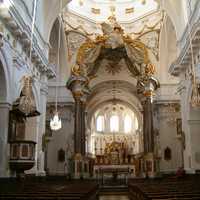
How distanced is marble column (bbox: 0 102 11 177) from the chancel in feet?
0.10

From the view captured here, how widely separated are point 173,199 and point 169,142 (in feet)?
56.6

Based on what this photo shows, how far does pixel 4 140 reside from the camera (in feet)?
32.7

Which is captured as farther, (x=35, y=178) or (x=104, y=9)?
(x=104, y=9)

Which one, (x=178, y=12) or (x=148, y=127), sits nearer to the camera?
(x=178, y=12)

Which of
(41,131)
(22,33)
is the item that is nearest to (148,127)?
(41,131)

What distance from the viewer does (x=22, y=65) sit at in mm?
12008

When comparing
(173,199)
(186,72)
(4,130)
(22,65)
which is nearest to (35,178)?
(4,130)

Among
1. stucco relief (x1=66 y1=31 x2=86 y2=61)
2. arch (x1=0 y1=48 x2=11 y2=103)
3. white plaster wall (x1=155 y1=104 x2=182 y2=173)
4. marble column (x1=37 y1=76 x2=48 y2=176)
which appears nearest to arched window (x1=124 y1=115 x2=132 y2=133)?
white plaster wall (x1=155 y1=104 x2=182 y2=173)

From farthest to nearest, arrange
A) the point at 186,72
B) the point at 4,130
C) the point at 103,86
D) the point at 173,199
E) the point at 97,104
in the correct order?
the point at 97,104 → the point at 103,86 → the point at 186,72 → the point at 4,130 → the point at 173,199

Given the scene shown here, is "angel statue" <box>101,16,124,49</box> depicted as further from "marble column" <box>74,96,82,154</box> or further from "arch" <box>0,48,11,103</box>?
"arch" <box>0,48,11,103</box>

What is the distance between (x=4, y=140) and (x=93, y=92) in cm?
1466

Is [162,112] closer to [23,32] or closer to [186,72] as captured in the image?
[186,72]

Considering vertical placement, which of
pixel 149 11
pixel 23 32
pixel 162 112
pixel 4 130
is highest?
pixel 149 11

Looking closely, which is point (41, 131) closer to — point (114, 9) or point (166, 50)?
point (166, 50)
